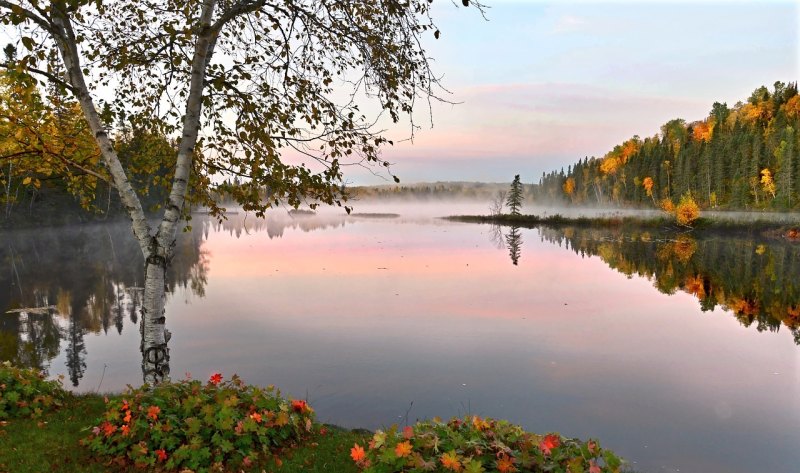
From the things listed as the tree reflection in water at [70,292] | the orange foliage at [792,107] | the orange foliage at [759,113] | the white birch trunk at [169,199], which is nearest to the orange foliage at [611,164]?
the orange foliage at [759,113]

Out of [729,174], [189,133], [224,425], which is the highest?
[729,174]

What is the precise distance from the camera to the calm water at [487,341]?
42.7 ft

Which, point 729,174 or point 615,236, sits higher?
point 729,174

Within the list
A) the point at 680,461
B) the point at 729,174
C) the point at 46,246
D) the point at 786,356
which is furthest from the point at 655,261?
the point at 729,174

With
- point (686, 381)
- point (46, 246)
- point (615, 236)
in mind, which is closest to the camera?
point (686, 381)

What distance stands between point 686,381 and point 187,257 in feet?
147

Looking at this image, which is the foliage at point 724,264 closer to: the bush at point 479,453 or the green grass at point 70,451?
the bush at point 479,453

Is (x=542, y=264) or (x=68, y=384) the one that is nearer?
(x=68, y=384)

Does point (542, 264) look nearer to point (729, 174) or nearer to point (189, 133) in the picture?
point (189, 133)

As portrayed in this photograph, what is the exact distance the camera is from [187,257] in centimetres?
4756

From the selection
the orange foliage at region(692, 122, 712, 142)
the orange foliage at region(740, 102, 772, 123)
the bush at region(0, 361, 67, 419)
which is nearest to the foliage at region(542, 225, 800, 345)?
the bush at region(0, 361, 67, 419)

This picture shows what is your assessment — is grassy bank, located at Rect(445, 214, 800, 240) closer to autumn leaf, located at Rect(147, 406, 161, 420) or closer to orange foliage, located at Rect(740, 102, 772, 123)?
orange foliage, located at Rect(740, 102, 772, 123)

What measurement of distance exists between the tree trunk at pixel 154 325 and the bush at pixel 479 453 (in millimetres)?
4844

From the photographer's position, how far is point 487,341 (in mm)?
19984
